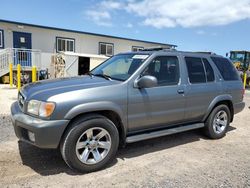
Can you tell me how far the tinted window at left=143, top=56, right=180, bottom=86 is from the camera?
470 cm

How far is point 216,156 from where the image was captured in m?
4.87

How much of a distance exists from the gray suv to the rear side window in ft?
0.11

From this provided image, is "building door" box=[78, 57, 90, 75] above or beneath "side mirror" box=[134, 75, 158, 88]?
above

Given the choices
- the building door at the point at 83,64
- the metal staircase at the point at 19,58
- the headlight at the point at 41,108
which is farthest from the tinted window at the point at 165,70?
the building door at the point at 83,64

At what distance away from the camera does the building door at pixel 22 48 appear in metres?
16.8

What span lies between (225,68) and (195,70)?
1.15 m

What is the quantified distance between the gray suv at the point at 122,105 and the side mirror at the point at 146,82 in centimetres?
2

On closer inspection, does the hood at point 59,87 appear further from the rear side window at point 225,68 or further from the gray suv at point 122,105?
the rear side window at point 225,68

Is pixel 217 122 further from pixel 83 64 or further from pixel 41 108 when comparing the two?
pixel 83 64

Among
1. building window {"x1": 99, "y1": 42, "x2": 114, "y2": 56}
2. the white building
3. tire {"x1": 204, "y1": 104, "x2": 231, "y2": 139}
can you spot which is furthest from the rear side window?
building window {"x1": 99, "y1": 42, "x2": 114, "y2": 56}

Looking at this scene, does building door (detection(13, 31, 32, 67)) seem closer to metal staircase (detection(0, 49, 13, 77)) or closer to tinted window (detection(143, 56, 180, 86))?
metal staircase (detection(0, 49, 13, 77))

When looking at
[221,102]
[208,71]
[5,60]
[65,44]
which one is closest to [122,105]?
[208,71]

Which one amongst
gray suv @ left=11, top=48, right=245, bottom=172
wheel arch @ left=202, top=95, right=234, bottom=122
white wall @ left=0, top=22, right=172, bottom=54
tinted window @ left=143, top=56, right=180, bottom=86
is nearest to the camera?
gray suv @ left=11, top=48, right=245, bottom=172

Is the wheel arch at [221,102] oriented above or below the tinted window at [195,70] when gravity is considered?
below
